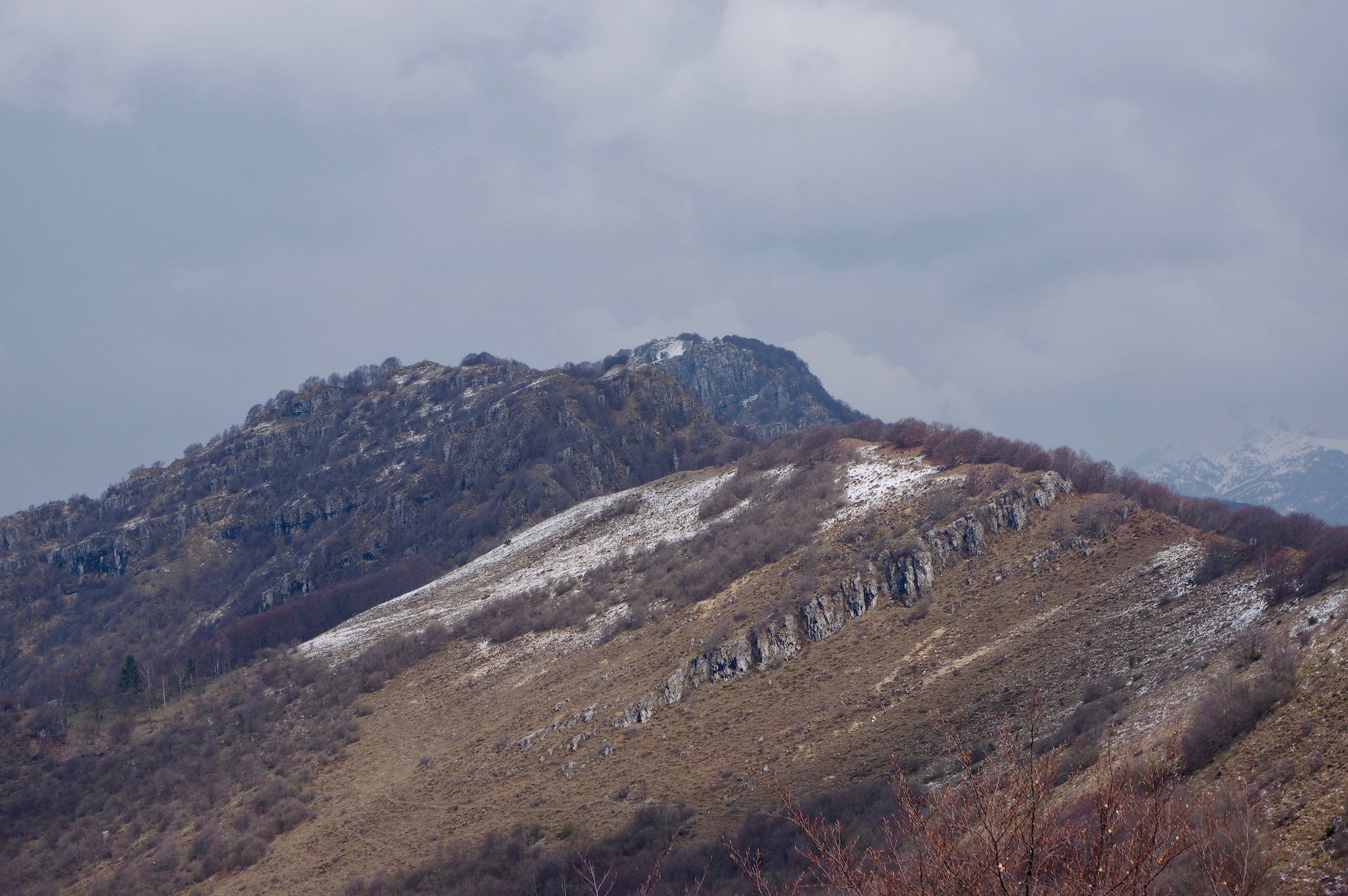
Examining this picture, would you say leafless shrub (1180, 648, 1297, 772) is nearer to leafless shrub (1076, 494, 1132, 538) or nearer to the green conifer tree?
leafless shrub (1076, 494, 1132, 538)

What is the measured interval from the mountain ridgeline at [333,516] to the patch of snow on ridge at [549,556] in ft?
76.9

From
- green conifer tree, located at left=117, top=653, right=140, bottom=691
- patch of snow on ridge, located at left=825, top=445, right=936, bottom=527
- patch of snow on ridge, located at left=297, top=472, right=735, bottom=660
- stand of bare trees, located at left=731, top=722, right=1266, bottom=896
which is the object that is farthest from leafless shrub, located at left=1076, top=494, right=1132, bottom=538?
green conifer tree, located at left=117, top=653, right=140, bottom=691

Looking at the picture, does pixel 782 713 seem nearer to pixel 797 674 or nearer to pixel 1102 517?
pixel 797 674

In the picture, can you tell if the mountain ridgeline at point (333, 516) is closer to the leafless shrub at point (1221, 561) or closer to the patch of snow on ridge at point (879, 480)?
the patch of snow on ridge at point (879, 480)

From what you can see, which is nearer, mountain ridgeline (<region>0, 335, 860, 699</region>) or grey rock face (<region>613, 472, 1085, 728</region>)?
grey rock face (<region>613, 472, 1085, 728</region>)

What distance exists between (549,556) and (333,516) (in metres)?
110

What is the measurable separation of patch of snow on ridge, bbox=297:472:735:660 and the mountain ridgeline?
2345 centimetres

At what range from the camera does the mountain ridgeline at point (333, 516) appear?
132125 millimetres

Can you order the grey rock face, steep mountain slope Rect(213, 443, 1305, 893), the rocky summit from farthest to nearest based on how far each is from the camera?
the grey rock face
steep mountain slope Rect(213, 443, 1305, 893)
the rocky summit

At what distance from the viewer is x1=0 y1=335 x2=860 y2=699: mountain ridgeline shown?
433ft

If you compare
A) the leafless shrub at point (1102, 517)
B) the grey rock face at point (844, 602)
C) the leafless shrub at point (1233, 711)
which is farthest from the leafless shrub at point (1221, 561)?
the leafless shrub at point (1233, 711)

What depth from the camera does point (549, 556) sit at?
79312mm

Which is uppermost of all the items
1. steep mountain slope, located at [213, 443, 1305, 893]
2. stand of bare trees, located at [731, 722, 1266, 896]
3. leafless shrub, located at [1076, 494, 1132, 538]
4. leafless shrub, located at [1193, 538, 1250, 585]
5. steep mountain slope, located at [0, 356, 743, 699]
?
steep mountain slope, located at [0, 356, 743, 699]

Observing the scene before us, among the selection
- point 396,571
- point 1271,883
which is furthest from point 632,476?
point 1271,883
